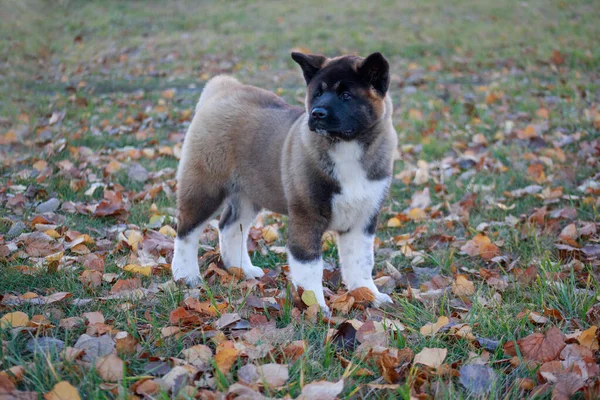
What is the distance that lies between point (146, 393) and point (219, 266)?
2078mm

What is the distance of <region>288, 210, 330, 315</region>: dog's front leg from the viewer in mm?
3727

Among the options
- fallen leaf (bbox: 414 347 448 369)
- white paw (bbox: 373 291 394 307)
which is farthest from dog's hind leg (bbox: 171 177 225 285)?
fallen leaf (bbox: 414 347 448 369)

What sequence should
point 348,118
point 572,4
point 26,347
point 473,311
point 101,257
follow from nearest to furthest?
point 26,347, point 473,311, point 348,118, point 101,257, point 572,4

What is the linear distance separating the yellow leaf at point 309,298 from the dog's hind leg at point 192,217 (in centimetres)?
103

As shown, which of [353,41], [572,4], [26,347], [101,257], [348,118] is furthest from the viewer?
[572,4]

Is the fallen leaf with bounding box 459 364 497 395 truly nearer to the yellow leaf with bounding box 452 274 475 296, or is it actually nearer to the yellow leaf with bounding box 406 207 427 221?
the yellow leaf with bounding box 452 274 475 296

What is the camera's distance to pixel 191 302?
11.1 ft

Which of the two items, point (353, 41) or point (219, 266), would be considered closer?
point (219, 266)

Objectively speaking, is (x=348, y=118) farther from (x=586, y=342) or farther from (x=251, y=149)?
(x=586, y=342)

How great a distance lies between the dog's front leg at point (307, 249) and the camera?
3727mm

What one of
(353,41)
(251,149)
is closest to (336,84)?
(251,149)

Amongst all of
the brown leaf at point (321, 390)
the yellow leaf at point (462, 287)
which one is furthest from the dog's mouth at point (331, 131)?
the brown leaf at point (321, 390)

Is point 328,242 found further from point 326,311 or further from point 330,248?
point 326,311

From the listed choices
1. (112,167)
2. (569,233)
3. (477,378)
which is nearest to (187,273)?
(477,378)
